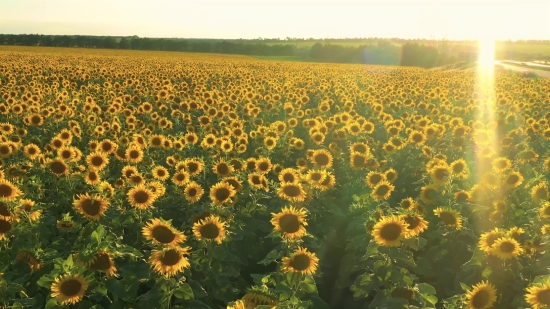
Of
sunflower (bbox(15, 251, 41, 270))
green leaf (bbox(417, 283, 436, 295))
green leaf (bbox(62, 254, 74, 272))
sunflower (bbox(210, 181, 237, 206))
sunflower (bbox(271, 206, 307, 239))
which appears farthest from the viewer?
sunflower (bbox(210, 181, 237, 206))

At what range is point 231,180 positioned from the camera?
6.14 m

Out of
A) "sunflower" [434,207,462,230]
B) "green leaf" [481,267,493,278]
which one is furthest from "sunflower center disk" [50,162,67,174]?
"green leaf" [481,267,493,278]

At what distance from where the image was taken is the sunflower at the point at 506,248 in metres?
4.14

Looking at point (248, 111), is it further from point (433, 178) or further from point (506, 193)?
point (506, 193)

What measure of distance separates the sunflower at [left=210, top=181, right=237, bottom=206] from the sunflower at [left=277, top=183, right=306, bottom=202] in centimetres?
70

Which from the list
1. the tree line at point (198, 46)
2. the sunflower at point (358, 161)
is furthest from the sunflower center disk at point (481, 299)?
the tree line at point (198, 46)

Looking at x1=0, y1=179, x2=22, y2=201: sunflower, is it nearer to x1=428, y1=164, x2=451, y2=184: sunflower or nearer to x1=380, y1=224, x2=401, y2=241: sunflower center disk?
x1=380, y1=224, x2=401, y2=241: sunflower center disk

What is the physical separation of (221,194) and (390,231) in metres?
2.20

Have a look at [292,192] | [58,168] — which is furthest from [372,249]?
[58,168]

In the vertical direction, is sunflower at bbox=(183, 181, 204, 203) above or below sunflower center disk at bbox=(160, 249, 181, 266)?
below

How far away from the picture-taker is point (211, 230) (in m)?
4.37

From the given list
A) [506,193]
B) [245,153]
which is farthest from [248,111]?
[506,193]

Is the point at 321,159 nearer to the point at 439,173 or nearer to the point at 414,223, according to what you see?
the point at 439,173

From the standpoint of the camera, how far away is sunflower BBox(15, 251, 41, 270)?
4023mm
